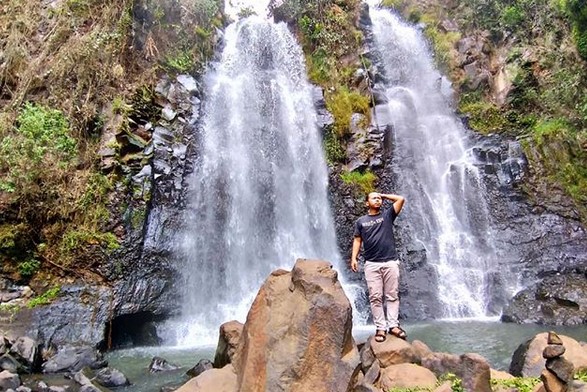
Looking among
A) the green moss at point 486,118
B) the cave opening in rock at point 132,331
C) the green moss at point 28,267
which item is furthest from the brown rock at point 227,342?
the green moss at point 486,118

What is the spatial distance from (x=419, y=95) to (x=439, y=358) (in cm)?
1525

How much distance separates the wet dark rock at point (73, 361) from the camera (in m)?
8.43

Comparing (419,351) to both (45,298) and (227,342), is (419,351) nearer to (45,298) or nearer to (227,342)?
(227,342)

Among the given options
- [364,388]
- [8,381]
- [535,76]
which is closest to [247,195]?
[8,381]

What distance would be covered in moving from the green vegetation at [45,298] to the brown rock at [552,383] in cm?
952

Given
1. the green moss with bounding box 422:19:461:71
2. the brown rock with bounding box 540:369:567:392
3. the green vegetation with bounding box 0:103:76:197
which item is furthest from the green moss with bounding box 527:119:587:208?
the green vegetation with bounding box 0:103:76:197

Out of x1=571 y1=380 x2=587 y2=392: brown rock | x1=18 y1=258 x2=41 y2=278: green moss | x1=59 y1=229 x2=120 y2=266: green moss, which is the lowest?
x1=571 y1=380 x2=587 y2=392: brown rock

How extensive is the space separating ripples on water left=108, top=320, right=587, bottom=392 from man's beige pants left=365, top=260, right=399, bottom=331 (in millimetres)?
2546

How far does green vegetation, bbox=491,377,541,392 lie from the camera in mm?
4977

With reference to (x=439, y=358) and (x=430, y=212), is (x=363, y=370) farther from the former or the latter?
(x=430, y=212)

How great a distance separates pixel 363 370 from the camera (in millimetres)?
5391

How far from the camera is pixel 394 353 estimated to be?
5.57 m

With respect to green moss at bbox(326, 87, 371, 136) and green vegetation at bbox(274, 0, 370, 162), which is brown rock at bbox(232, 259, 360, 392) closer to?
green vegetation at bbox(274, 0, 370, 162)

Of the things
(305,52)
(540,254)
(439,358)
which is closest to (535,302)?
(540,254)
